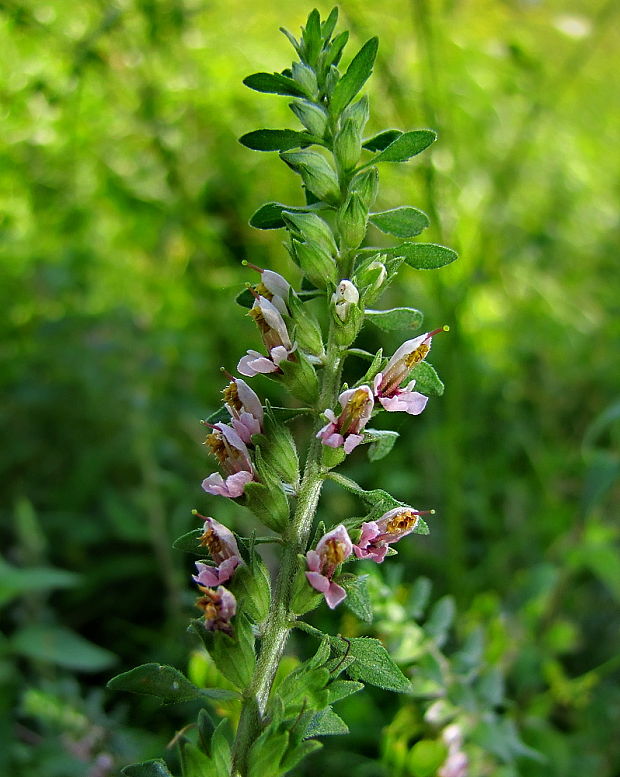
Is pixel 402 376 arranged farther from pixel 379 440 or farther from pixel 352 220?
pixel 352 220

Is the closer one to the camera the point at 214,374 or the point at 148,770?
the point at 148,770

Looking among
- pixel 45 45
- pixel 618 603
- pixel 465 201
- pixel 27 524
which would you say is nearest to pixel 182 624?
pixel 27 524

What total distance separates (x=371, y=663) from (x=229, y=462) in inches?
10.4

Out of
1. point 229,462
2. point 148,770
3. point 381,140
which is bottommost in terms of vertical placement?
point 148,770

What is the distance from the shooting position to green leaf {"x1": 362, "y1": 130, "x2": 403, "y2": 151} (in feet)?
3.24

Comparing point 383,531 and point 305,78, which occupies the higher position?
point 305,78

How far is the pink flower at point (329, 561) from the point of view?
2.79 ft

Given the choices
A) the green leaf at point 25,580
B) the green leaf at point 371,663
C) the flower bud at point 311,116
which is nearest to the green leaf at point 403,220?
the flower bud at point 311,116

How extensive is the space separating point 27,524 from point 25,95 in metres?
1.25

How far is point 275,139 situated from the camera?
979mm

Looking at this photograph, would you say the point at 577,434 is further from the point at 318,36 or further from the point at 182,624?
the point at 318,36

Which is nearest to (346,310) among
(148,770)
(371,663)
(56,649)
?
(371,663)

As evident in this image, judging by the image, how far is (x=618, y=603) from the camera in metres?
2.31

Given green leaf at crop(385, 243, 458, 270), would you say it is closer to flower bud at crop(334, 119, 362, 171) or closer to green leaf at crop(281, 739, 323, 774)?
flower bud at crop(334, 119, 362, 171)
